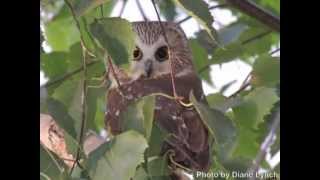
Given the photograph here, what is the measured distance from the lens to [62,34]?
10.8ft

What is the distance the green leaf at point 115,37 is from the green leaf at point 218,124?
0.56ft

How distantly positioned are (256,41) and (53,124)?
1.12 meters

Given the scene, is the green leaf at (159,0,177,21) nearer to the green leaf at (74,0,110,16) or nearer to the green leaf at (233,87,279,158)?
the green leaf at (233,87,279,158)

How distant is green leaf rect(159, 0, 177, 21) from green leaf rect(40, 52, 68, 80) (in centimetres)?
39

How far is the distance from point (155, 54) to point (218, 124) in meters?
1.44

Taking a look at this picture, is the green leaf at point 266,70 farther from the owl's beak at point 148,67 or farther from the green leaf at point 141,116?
the owl's beak at point 148,67

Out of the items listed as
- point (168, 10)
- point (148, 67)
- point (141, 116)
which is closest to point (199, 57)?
point (168, 10)

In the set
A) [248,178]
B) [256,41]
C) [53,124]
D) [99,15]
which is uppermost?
[99,15]

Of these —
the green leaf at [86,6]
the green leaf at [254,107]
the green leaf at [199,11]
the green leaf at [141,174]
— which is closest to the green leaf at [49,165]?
the green leaf at [141,174]

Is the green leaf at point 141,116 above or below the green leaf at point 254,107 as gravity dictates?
above

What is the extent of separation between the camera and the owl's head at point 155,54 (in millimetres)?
3104
